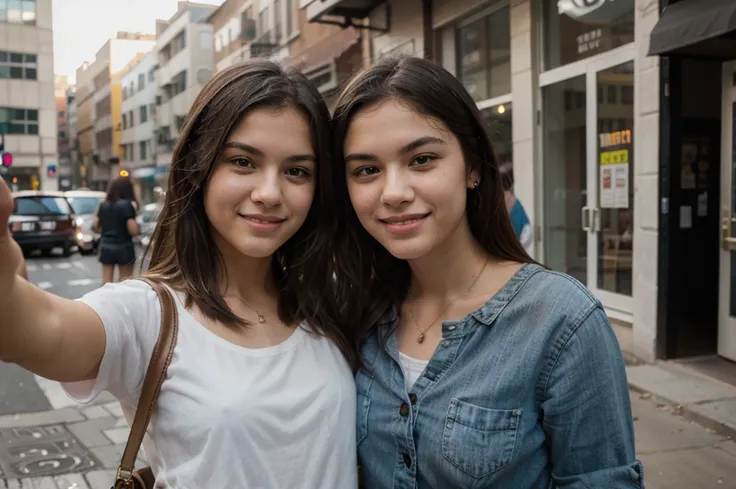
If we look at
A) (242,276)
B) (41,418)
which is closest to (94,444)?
(41,418)

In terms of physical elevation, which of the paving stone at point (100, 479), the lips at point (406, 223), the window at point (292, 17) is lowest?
the paving stone at point (100, 479)

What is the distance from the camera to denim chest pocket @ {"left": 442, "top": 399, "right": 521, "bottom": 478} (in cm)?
150

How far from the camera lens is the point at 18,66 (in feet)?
127

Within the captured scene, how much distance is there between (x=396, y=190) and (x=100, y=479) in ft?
9.90

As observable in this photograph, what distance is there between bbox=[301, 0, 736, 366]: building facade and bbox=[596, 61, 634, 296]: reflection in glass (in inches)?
0.5

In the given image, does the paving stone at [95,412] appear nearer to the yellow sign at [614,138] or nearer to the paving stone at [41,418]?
the paving stone at [41,418]

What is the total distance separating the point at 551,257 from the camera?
7.83 m

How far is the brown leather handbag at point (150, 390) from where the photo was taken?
4.81 ft

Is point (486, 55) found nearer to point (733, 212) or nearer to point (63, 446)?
point (733, 212)

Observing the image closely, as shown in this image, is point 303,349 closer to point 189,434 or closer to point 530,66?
point 189,434

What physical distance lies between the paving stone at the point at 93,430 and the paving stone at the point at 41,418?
138mm

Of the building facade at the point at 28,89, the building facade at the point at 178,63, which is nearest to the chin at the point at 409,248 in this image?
the building facade at the point at 178,63

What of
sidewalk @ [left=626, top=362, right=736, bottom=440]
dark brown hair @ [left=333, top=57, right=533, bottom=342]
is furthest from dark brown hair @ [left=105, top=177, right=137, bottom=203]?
dark brown hair @ [left=333, top=57, right=533, bottom=342]

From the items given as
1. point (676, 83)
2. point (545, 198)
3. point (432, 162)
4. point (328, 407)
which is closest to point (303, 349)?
point (328, 407)
